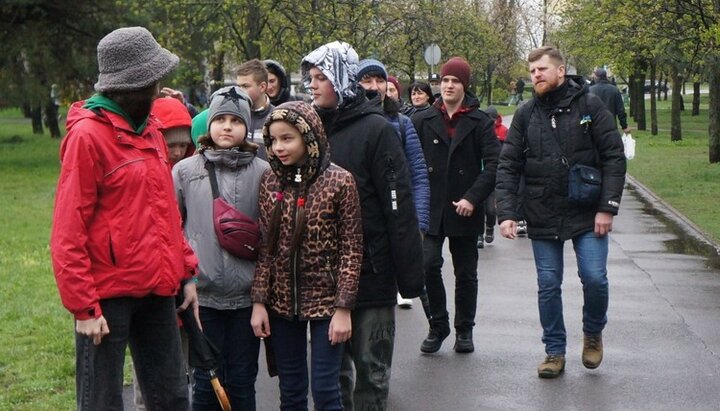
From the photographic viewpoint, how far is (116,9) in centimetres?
2881

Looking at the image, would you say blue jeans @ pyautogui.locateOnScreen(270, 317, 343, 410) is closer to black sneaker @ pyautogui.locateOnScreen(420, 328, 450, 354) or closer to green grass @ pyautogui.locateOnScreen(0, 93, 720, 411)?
green grass @ pyautogui.locateOnScreen(0, 93, 720, 411)

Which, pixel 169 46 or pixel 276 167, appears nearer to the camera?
pixel 276 167

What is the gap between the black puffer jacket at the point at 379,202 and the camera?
17.3 feet

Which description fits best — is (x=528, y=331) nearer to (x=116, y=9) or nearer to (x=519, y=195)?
(x=519, y=195)

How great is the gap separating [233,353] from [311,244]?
648 mm

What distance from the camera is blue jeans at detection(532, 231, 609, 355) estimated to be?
720 centimetres

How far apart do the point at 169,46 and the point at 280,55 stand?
3.31 m

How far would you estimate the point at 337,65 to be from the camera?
530 cm

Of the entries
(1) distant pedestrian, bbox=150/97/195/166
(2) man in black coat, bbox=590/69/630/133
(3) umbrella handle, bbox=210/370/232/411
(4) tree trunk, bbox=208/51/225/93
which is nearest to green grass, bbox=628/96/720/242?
(2) man in black coat, bbox=590/69/630/133

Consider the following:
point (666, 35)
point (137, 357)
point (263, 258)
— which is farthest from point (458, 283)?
point (666, 35)

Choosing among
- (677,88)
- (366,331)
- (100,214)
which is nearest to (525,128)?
(366,331)

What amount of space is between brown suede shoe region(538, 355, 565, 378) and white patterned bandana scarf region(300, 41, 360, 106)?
2686 mm

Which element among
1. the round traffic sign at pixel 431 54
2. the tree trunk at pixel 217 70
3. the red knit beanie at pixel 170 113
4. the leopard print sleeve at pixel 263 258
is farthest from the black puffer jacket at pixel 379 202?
the round traffic sign at pixel 431 54

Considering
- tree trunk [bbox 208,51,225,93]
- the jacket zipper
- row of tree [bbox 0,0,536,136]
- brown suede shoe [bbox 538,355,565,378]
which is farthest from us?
tree trunk [bbox 208,51,225,93]
